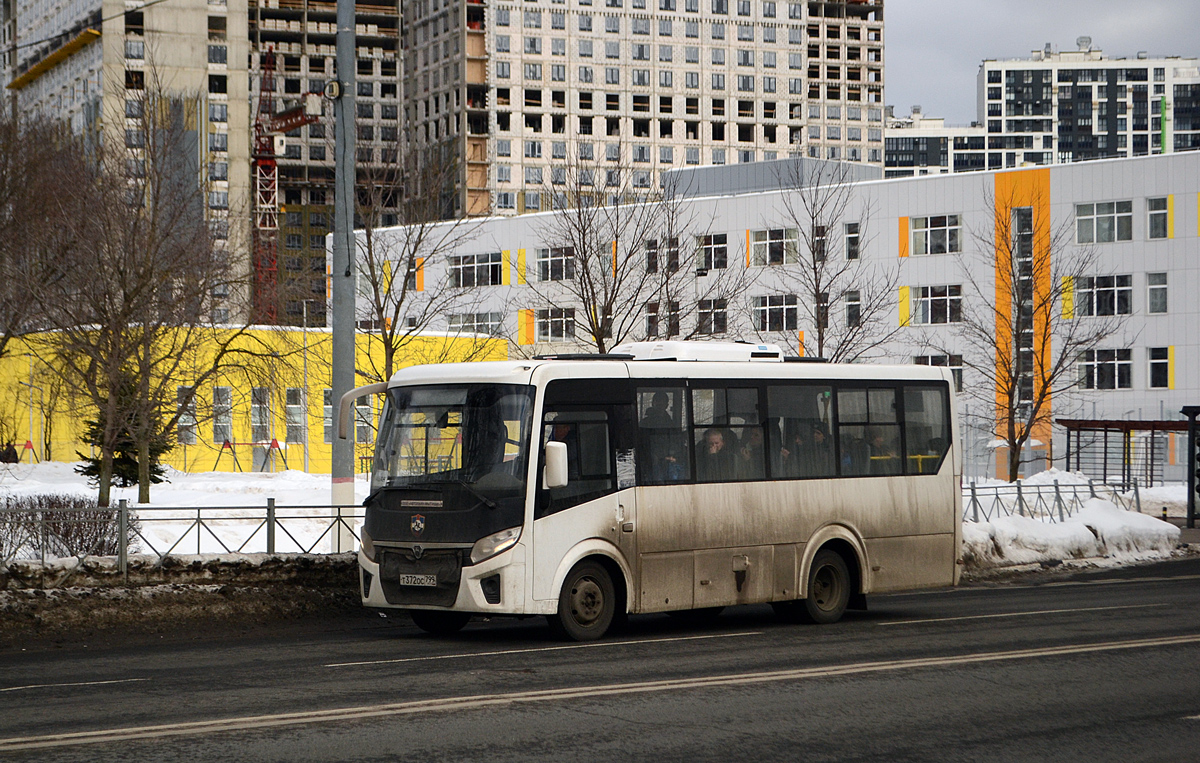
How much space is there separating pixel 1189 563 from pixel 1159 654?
1471 cm

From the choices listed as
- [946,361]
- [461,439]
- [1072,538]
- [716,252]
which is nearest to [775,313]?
[716,252]

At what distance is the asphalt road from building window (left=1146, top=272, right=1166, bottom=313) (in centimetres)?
4963

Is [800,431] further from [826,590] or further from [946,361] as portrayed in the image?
[946,361]

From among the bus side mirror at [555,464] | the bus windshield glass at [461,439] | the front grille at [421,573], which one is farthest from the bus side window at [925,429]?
the front grille at [421,573]

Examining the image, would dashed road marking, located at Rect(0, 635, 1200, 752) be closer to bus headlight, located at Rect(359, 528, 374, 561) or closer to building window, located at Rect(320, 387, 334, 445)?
bus headlight, located at Rect(359, 528, 374, 561)

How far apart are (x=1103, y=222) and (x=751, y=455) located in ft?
169

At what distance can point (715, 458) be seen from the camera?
1490 centimetres

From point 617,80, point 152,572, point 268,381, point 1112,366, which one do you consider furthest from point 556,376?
point 617,80

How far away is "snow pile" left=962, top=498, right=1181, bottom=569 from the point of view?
970 inches

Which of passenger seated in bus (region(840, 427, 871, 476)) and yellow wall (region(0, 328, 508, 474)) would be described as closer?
passenger seated in bus (region(840, 427, 871, 476))

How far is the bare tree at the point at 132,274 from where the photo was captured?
26.3 metres

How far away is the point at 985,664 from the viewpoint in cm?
1166

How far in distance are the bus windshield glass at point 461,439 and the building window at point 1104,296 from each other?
52.3m

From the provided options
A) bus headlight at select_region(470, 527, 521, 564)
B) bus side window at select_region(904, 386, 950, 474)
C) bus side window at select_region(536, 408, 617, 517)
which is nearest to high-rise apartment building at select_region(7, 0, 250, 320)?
bus side window at select_region(904, 386, 950, 474)
